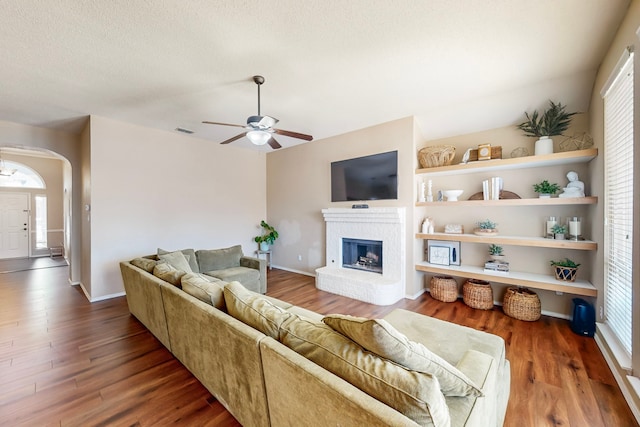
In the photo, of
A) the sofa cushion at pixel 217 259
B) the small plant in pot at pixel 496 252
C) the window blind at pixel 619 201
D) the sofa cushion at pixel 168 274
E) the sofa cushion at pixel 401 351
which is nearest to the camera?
the sofa cushion at pixel 401 351

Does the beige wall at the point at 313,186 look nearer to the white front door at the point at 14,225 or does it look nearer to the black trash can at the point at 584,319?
the black trash can at the point at 584,319

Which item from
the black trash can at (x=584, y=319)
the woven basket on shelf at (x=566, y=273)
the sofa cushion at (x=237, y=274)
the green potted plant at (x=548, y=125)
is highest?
the green potted plant at (x=548, y=125)

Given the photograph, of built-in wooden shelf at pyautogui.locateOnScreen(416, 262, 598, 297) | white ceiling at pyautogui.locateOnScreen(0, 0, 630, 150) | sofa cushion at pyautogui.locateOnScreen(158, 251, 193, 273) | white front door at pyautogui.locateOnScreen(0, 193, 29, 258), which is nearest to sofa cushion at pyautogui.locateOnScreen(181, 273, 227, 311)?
sofa cushion at pyautogui.locateOnScreen(158, 251, 193, 273)

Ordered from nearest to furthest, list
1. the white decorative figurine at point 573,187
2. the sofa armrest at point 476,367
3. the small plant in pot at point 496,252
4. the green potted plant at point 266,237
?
the sofa armrest at point 476,367, the white decorative figurine at point 573,187, the small plant in pot at point 496,252, the green potted plant at point 266,237

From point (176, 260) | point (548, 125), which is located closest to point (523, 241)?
point (548, 125)

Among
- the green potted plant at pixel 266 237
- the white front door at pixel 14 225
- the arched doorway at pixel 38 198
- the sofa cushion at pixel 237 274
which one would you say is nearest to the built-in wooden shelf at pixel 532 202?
the sofa cushion at pixel 237 274

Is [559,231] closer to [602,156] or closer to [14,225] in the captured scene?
[602,156]

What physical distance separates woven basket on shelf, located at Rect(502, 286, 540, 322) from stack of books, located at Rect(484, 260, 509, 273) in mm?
280

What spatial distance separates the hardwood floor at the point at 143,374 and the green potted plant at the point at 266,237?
2545 mm

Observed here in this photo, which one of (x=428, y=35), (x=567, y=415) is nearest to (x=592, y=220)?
(x=567, y=415)

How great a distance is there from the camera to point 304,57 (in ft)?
7.70

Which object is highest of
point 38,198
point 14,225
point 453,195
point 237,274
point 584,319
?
point 38,198

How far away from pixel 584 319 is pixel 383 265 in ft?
7.42

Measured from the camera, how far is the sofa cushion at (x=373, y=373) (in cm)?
83
